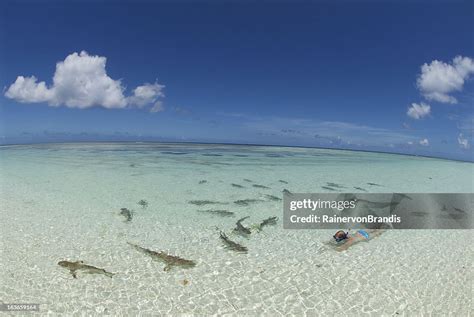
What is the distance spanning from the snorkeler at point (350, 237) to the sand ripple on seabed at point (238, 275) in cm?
28

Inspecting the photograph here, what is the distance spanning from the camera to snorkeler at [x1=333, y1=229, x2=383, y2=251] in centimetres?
929

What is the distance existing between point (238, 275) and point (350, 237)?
4443 millimetres

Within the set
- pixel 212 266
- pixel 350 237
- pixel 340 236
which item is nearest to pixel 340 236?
pixel 340 236

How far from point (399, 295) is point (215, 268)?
14.1 feet

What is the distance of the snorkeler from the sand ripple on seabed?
10.9 inches

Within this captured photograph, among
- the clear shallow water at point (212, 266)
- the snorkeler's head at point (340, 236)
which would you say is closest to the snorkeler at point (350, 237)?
the snorkeler's head at point (340, 236)

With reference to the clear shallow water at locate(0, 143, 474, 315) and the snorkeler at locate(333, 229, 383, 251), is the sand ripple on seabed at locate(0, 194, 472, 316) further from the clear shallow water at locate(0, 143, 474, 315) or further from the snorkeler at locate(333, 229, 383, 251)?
the snorkeler at locate(333, 229, 383, 251)

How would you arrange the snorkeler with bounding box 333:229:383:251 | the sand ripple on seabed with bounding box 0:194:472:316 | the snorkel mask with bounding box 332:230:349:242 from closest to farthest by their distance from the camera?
the sand ripple on seabed with bounding box 0:194:472:316, the snorkeler with bounding box 333:229:383:251, the snorkel mask with bounding box 332:230:349:242

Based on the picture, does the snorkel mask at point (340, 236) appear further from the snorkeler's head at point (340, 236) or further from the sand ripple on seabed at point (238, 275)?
the sand ripple on seabed at point (238, 275)

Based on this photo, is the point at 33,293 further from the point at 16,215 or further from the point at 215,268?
the point at 16,215

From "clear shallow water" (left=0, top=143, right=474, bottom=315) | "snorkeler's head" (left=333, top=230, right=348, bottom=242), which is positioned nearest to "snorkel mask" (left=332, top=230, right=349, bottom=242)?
"snorkeler's head" (left=333, top=230, right=348, bottom=242)

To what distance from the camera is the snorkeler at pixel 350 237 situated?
9.29m

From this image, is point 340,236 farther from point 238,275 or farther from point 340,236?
point 238,275

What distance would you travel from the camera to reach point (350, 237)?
387 inches
